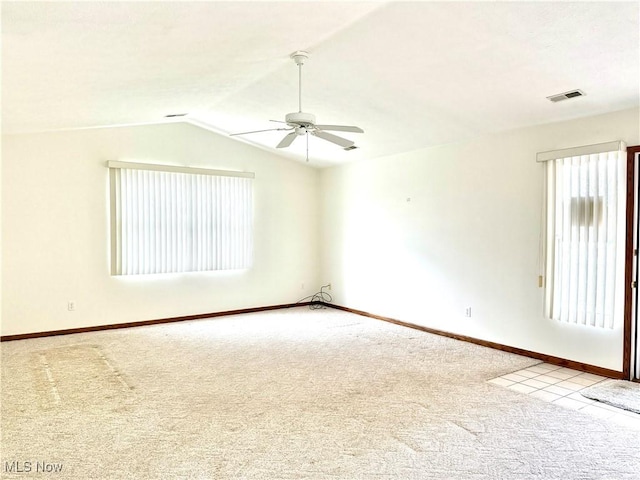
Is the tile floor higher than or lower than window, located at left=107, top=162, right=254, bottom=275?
lower

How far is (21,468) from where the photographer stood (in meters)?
2.49

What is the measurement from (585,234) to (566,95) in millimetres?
1371

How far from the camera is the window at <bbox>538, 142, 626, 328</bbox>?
411cm

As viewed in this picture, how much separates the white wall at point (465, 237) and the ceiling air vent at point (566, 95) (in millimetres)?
524

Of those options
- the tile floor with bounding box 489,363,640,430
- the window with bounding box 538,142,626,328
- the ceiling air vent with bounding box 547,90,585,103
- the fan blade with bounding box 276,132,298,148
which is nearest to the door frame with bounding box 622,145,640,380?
the window with bounding box 538,142,626,328

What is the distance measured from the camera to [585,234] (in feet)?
14.2

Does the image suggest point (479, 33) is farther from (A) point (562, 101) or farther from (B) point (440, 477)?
(B) point (440, 477)

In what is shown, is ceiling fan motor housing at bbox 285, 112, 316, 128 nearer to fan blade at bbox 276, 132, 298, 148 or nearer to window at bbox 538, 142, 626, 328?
fan blade at bbox 276, 132, 298, 148

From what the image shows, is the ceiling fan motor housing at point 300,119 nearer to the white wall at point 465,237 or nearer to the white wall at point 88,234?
the white wall at point 465,237

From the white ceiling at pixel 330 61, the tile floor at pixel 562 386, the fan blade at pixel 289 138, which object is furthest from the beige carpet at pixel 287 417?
the white ceiling at pixel 330 61

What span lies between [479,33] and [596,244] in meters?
2.45

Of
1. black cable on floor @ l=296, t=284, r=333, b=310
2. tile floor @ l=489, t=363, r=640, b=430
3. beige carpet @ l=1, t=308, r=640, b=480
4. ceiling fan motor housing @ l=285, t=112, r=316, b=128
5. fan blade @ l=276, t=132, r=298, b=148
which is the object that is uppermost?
ceiling fan motor housing @ l=285, t=112, r=316, b=128

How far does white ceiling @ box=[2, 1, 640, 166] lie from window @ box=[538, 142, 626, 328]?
527 millimetres

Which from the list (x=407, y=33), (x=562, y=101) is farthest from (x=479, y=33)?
(x=562, y=101)
